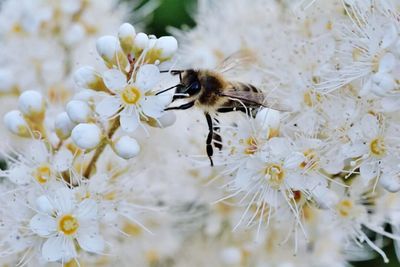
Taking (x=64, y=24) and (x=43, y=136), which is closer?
(x=43, y=136)

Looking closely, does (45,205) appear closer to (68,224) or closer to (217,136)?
(68,224)

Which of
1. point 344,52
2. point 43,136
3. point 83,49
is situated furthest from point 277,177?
point 83,49

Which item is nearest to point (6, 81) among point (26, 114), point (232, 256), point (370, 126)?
point (26, 114)

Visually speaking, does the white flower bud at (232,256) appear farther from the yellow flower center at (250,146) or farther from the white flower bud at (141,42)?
the white flower bud at (141,42)

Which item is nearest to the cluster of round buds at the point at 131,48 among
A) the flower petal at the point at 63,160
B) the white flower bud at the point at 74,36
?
the flower petal at the point at 63,160

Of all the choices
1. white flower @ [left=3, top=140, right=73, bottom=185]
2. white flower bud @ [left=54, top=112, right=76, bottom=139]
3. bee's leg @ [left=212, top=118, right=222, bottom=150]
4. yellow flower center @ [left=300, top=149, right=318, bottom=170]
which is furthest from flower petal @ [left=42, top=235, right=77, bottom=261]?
yellow flower center @ [left=300, top=149, right=318, bottom=170]

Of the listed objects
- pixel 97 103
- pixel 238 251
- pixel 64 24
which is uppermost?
pixel 97 103

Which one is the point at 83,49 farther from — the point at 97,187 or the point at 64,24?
the point at 97,187
